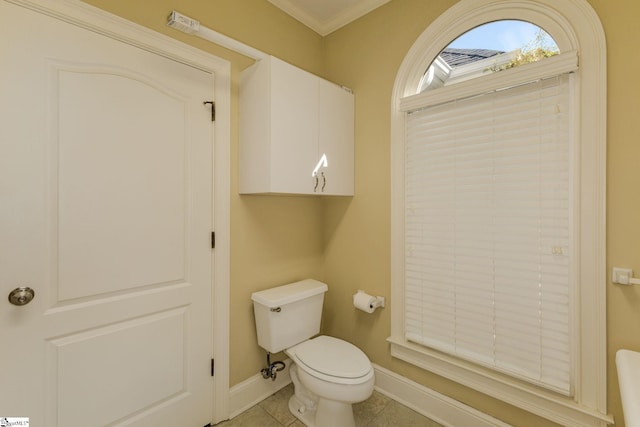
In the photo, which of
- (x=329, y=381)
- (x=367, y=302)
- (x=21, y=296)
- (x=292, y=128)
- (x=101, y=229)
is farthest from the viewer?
(x=367, y=302)

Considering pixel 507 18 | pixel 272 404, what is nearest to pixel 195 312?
pixel 272 404

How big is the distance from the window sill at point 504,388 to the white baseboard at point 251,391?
835 mm

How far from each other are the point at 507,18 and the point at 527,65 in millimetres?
323

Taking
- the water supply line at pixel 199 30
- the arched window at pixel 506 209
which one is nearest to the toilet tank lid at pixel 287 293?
the arched window at pixel 506 209

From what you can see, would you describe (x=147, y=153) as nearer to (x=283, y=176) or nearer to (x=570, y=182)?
(x=283, y=176)

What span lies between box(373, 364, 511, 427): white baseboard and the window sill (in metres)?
0.14

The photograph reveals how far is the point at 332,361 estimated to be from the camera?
5.35 feet

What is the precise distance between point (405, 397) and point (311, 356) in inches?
28.8

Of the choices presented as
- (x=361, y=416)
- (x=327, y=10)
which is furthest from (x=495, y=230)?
(x=327, y=10)

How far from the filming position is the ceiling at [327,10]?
2.04m

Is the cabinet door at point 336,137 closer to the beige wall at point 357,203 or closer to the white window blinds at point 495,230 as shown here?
the beige wall at point 357,203

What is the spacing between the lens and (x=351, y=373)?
5.00 ft

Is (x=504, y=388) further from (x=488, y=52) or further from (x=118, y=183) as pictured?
(x=118, y=183)

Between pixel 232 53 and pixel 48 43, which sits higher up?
pixel 232 53
